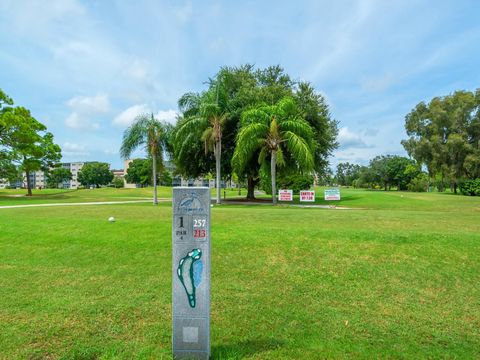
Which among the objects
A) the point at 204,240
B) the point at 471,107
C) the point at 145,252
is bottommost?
the point at 145,252

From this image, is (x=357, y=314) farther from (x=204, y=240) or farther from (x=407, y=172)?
(x=407, y=172)

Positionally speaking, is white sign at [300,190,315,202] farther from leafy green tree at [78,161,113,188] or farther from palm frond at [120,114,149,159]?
leafy green tree at [78,161,113,188]

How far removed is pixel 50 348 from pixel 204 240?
2274 millimetres

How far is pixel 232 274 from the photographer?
585cm

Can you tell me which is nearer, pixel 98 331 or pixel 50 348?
pixel 50 348

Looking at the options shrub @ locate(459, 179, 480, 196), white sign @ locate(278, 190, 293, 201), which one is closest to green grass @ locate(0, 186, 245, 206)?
white sign @ locate(278, 190, 293, 201)

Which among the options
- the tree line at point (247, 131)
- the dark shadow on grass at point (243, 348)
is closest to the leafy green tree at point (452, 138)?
the tree line at point (247, 131)

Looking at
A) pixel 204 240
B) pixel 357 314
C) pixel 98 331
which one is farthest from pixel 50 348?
pixel 357 314

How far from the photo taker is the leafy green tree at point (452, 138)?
3809 cm

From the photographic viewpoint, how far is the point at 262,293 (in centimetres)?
519

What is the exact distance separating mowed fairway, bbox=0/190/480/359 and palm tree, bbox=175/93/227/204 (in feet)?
42.1

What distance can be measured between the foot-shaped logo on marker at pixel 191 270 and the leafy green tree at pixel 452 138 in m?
42.3

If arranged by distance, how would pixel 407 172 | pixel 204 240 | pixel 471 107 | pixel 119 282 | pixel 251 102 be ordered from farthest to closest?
pixel 407 172
pixel 471 107
pixel 251 102
pixel 119 282
pixel 204 240

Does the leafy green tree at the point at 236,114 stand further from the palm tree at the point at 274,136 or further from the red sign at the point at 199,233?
the red sign at the point at 199,233
